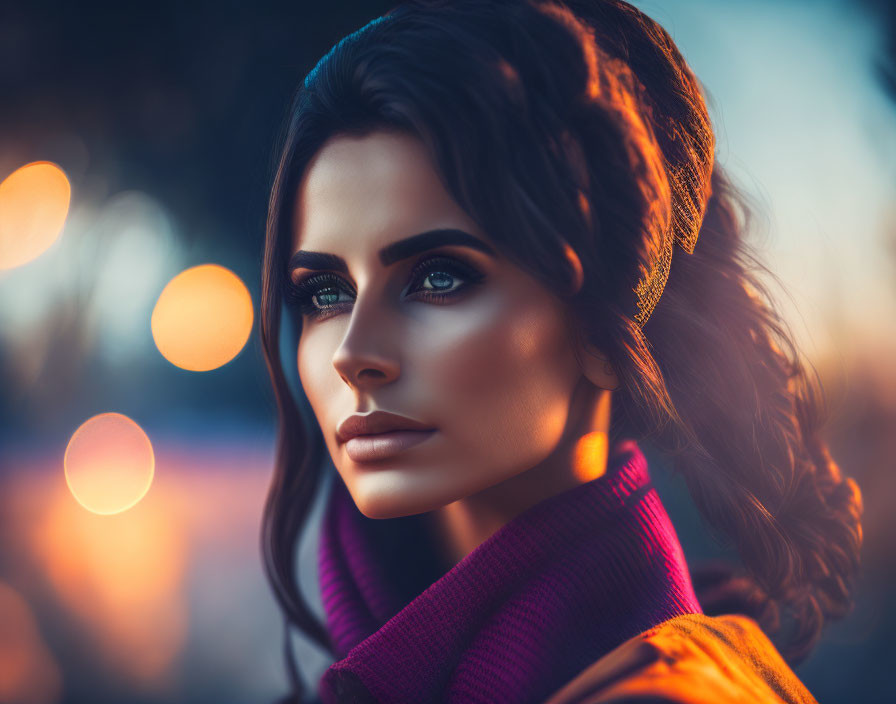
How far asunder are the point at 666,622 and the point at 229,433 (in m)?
1.07

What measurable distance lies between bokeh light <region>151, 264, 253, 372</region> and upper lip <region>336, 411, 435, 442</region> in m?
0.63

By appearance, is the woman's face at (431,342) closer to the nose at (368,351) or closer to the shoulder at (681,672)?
the nose at (368,351)

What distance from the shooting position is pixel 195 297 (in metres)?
1.38

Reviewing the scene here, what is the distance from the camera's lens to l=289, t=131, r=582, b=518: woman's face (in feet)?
2.64

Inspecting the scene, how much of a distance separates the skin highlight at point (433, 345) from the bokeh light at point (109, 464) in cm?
74

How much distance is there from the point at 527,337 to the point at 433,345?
13 cm

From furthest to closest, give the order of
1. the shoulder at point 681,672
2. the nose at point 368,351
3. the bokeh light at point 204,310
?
the bokeh light at point 204,310 → the nose at point 368,351 → the shoulder at point 681,672

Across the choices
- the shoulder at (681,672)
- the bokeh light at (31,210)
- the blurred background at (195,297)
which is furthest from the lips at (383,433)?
the bokeh light at (31,210)

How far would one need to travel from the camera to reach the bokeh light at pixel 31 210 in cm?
126

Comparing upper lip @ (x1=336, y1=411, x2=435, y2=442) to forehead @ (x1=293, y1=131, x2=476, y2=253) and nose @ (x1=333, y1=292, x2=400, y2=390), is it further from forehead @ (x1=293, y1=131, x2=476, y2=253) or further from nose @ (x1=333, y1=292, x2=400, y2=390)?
forehead @ (x1=293, y1=131, x2=476, y2=253)

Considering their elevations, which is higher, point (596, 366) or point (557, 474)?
point (596, 366)

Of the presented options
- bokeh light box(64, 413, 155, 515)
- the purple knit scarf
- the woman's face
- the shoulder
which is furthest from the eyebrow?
bokeh light box(64, 413, 155, 515)

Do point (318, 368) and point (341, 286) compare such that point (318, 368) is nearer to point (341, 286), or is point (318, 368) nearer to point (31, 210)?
point (341, 286)

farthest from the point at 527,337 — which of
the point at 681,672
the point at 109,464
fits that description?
the point at 109,464
